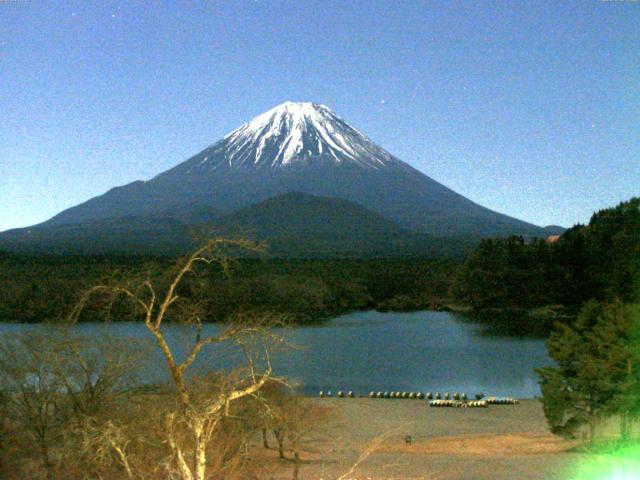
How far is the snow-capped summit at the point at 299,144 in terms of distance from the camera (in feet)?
385

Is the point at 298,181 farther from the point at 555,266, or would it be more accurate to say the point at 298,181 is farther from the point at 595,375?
the point at 595,375

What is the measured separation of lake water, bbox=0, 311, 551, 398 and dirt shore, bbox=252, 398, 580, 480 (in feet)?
8.24

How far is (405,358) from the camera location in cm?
2881

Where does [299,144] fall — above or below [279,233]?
above

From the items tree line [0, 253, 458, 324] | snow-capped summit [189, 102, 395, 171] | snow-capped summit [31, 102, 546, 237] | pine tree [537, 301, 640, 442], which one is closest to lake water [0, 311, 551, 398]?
tree line [0, 253, 458, 324]

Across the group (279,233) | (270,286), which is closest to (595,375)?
(270,286)

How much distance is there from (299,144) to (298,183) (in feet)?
28.1

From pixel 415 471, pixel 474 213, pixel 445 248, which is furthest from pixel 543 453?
pixel 474 213

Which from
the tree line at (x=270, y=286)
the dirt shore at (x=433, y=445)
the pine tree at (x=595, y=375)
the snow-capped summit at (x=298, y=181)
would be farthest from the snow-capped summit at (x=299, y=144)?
the pine tree at (x=595, y=375)

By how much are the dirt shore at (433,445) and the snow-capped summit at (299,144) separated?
99101mm

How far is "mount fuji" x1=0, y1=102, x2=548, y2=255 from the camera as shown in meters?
105

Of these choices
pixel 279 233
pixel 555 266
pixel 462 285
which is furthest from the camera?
pixel 279 233

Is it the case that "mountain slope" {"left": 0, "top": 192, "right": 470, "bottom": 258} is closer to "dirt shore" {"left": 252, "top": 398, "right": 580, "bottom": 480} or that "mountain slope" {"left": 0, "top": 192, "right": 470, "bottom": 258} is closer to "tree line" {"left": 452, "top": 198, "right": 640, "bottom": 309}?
"tree line" {"left": 452, "top": 198, "right": 640, "bottom": 309}

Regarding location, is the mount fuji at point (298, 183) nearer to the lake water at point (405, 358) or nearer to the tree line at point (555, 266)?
the tree line at point (555, 266)
